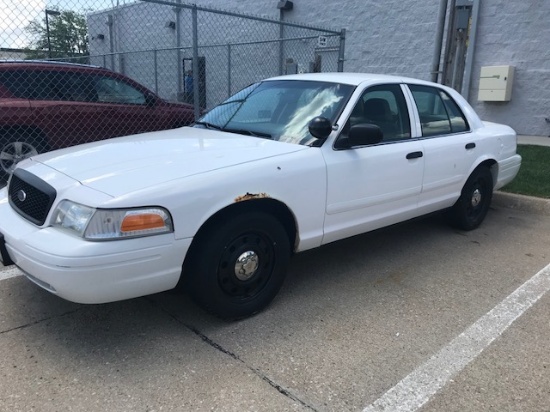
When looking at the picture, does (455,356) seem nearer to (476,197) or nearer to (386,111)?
(386,111)

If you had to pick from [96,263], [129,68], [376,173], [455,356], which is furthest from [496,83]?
[129,68]

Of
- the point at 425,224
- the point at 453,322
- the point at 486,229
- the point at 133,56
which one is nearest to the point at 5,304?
the point at 453,322

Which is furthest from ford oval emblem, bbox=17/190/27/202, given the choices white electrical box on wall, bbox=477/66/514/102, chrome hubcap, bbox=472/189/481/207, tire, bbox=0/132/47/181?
white electrical box on wall, bbox=477/66/514/102

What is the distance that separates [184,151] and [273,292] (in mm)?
1157

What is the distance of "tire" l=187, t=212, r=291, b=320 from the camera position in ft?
9.66

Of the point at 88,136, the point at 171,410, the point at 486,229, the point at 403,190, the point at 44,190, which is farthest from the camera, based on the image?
the point at 88,136

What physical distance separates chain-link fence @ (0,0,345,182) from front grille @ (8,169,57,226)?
2.83m

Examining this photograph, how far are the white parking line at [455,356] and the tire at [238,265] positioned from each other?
1090 millimetres

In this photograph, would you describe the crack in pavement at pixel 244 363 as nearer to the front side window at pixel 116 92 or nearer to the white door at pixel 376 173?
the white door at pixel 376 173

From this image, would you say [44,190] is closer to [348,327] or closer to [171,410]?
[171,410]

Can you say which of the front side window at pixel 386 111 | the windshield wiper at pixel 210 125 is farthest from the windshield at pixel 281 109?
the front side window at pixel 386 111

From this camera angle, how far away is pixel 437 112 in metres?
4.74

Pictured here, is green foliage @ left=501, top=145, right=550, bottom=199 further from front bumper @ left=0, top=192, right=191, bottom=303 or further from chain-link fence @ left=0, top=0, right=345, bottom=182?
front bumper @ left=0, top=192, right=191, bottom=303

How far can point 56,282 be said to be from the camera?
8.52ft
